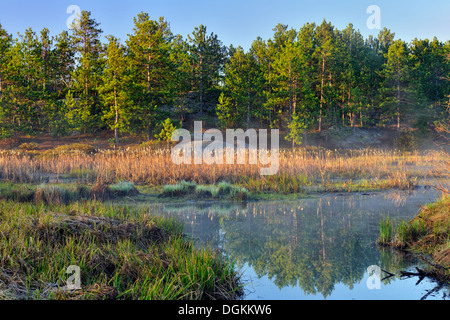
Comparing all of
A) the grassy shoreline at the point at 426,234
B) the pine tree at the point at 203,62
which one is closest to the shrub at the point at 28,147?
the pine tree at the point at 203,62

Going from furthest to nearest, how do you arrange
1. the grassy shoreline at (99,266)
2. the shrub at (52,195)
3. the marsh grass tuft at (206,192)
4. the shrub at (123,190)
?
1. the marsh grass tuft at (206,192)
2. the shrub at (123,190)
3. the shrub at (52,195)
4. the grassy shoreline at (99,266)

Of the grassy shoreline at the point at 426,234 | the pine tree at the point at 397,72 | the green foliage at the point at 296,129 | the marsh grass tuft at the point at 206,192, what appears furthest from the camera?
the pine tree at the point at 397,72

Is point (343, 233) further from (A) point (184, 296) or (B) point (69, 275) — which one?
(B) point (69, 275)

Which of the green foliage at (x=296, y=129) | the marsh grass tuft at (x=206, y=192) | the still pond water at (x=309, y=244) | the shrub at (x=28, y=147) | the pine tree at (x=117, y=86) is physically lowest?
the still pond water at (x=309, y=244)

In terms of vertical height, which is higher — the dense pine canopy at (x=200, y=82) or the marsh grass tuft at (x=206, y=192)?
the dense pine canopy at (x=200, y=82)

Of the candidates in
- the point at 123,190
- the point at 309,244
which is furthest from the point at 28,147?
the point at 309,244

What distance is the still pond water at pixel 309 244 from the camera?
4660 millimetres

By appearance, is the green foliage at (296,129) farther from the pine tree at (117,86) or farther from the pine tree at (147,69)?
the pine tree at (117,86)

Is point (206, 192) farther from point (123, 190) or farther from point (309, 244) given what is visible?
point (309, 244)

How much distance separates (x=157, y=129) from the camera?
3741 centimetres
